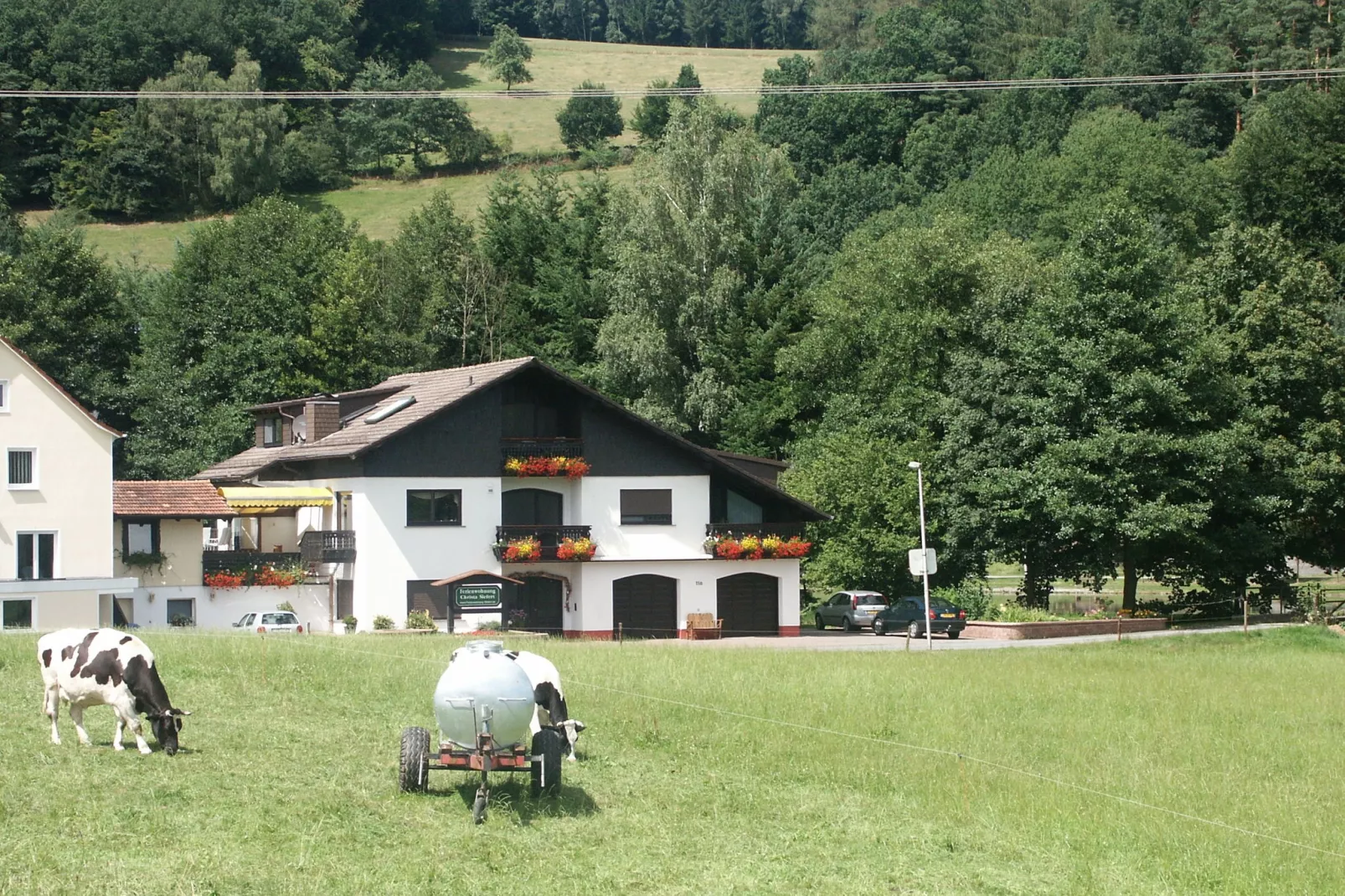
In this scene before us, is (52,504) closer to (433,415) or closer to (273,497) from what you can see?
(273,497)

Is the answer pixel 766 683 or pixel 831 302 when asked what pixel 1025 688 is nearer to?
pixel 766 683

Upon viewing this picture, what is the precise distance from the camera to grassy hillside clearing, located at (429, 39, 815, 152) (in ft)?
493

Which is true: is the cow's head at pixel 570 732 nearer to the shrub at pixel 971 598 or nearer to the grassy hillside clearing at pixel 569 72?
the shrub at pixel 971 598

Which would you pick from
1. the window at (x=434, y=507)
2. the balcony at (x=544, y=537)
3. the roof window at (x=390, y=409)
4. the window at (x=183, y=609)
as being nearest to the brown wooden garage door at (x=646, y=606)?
the balcony at (x=544, y=537)

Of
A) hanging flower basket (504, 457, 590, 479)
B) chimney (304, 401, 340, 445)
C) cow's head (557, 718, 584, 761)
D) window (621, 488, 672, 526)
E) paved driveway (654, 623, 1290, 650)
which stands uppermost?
chimney (304, 401, 340, 445)

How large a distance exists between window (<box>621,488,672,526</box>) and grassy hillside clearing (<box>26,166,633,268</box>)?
178 ft

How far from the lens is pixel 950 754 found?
23.3m

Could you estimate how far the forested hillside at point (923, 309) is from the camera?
2244 inches

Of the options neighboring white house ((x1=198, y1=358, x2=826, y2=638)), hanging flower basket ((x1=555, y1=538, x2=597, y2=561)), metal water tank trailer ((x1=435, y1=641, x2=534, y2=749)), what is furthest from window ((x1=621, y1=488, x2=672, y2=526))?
metal water tank trailer ((x1=435, y1=641, x2=534, y2=749))

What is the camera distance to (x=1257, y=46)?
107 meters

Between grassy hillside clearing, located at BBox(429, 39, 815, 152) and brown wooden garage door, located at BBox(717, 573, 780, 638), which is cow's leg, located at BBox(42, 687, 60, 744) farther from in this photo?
grassy hillside clearing, located at BBox(429, 39, 815, 152)

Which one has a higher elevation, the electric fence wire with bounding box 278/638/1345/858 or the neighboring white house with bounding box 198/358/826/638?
the neighboring white house with bounding box 198/358/826/638

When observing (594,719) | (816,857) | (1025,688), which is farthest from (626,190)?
(816,857)

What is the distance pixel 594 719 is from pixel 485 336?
62832mm
